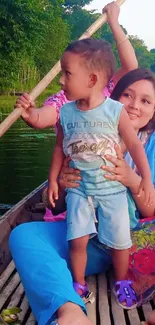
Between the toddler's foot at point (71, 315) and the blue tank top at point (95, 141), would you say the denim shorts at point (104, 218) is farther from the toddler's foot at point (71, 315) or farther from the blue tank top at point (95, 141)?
the toddler's foot at point (71, 315)

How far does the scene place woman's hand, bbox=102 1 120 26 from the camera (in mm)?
2912

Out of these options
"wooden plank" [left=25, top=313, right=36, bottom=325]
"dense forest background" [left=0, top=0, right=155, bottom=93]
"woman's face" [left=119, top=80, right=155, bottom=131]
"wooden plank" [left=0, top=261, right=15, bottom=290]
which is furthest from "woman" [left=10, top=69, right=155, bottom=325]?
"dense forest background" [left=0, top=0, right=155, bottom=93]

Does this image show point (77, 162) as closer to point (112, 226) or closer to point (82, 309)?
point (112, 226)

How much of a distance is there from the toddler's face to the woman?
27 centimetres

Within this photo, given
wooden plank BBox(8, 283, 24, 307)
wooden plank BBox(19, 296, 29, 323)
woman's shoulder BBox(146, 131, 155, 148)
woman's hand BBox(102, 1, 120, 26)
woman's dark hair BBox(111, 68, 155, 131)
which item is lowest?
wooden plank BBox(19, 296, 29, 323)

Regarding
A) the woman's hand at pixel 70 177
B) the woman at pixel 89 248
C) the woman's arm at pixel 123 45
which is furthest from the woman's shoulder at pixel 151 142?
the woman's arm at pixel 123 45

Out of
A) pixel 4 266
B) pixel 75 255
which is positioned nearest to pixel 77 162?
pixel 75 255

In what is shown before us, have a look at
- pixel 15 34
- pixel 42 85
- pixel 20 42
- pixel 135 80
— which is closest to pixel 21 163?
pixel 42 85

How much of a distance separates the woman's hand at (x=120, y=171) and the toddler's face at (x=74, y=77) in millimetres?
261

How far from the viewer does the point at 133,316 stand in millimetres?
2293

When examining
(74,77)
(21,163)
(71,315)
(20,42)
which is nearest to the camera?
(71,315)

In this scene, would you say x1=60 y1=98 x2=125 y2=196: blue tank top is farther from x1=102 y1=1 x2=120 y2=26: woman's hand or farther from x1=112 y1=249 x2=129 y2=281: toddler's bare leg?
x1=102 y1=1 x2=120 y2=26: woman's hand

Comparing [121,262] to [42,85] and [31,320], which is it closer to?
[31,320]

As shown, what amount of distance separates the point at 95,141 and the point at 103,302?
2.19 feet
